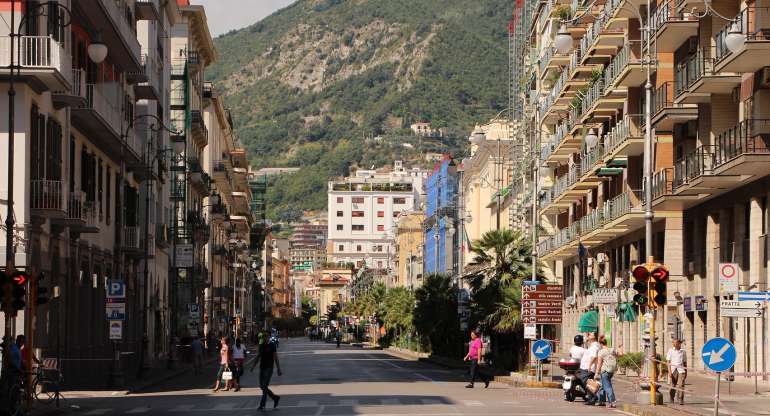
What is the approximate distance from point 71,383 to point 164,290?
38.5 metres

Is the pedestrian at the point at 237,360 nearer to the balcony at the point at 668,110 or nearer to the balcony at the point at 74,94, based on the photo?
the balcony at the point at 74,94

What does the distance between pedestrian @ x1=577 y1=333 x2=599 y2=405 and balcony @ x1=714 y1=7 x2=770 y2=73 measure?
29.3 ft

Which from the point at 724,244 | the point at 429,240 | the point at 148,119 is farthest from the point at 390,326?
the point at 724,244

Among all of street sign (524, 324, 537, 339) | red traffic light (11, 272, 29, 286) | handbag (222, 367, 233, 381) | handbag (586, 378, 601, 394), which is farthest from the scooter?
red traffic light (11, 272, 29, 286)

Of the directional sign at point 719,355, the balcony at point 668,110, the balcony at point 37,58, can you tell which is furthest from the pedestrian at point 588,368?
the balcony at point 668,110

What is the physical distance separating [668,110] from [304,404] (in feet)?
71.3

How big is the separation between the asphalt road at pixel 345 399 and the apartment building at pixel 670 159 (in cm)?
851

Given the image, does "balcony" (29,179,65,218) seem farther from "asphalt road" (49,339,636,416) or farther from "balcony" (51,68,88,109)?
"asphalt road" (49,339,636,416)

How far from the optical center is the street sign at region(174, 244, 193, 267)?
81438 millimetres

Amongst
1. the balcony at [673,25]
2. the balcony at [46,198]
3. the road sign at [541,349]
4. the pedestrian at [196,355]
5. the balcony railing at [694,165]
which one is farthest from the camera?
the pedestrian at [196,355]

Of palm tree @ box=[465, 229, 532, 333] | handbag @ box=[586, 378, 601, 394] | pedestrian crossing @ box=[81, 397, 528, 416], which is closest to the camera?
pedestrian crossing @ box=[81, 397, 528, 416]

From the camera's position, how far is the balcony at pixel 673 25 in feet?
166

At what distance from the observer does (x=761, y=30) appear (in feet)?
131

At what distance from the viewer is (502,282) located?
63.1 m
